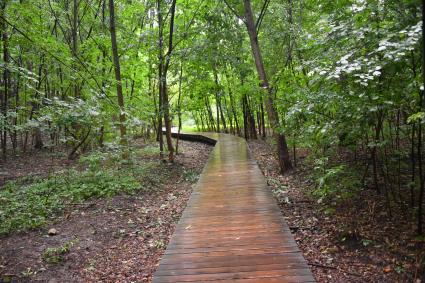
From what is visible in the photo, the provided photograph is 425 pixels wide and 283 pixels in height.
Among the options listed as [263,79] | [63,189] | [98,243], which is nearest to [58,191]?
[63,189]

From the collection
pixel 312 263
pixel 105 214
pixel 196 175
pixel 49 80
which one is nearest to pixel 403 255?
pixel 312 263

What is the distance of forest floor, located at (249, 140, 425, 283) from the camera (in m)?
3.61

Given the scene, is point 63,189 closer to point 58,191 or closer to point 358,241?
point 58,191

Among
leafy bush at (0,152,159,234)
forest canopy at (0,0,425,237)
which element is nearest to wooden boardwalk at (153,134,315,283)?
forest canopy at (0,0,425,237)

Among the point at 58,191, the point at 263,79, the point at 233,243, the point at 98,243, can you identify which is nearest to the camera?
the point at 233,243

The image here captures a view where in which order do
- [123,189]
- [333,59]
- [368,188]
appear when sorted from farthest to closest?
[123,189] < [368,188] < [333,59]

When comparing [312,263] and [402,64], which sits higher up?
[402,64]

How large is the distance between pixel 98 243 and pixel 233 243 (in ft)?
7.89

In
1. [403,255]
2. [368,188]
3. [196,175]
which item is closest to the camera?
[403,255]

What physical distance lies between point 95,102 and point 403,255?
645 centimetres

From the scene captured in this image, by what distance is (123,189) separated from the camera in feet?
25.0

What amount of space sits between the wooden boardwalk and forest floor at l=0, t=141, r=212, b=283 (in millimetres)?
617

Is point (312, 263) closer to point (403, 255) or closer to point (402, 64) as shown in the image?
point (403, 255)

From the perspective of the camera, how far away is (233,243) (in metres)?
4.09
